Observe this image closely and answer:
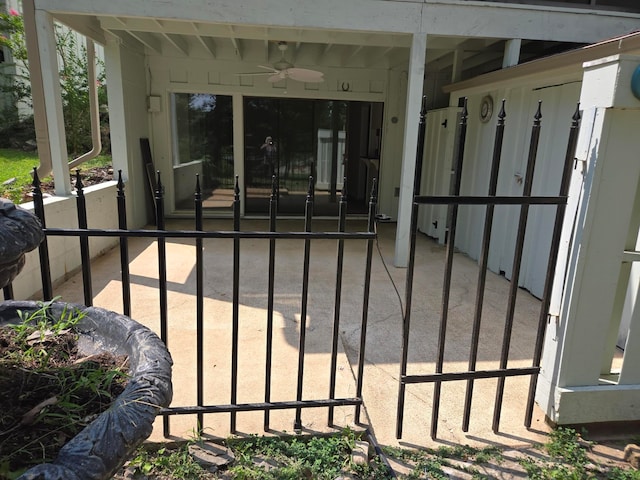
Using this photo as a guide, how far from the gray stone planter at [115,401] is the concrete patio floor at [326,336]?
101 cm

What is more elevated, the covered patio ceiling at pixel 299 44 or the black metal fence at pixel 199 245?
the covered patio ceiling at pixel 299 44

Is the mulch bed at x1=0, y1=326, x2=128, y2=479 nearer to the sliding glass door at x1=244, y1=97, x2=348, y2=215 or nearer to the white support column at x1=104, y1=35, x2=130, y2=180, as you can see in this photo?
the white support column at x1=104, y1=35, x2=130, y2=180

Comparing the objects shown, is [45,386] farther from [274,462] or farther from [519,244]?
[519,244]

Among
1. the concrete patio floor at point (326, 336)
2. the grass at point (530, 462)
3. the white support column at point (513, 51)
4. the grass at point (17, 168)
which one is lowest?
the concrete patio floor at point (326, 336)

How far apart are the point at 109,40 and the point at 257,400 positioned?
566 cm

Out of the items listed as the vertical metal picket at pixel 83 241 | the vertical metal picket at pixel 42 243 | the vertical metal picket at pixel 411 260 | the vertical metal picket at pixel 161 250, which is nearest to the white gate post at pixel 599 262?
the vertical metal picket at pixel 411 260

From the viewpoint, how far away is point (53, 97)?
4449 mm

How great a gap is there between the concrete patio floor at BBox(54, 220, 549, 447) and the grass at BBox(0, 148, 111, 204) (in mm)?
1131

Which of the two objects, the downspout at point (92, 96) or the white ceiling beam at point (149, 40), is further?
the white ceiling beam at point (149, 40)

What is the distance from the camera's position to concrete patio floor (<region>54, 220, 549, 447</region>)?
2.29 meters

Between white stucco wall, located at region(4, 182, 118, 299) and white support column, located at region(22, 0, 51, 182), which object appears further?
white support column, located at region(22, 0, 51, 182)

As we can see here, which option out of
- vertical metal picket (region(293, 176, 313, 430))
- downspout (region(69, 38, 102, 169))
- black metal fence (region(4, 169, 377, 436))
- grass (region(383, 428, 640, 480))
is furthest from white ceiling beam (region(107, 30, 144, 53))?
grass (region(383, 428, 640, 480))

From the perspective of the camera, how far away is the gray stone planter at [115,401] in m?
0.85

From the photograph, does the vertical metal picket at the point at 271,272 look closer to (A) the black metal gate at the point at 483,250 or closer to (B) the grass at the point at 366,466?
(B) the grass at the point at 366,466
